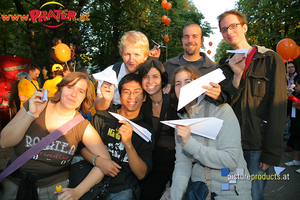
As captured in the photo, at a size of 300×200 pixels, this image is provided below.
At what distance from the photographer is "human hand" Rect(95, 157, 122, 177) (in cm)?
199

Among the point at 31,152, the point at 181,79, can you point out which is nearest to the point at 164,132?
the point at 181,79

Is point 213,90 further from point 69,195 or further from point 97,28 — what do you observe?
point 97,28

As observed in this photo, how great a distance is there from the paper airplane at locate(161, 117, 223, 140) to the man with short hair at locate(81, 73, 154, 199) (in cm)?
59

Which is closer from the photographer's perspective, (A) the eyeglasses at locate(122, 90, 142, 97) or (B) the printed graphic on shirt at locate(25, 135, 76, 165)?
(B) the printed graphic on shirt at locate(25, 135, 76, 165)

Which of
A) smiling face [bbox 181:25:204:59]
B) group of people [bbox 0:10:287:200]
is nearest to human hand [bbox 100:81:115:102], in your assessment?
group of people [bbox 0:10:287:200]

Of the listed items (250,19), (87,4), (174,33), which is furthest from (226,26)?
(250,19)

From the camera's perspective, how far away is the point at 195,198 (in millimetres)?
1522

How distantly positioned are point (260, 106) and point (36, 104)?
95.1 inches

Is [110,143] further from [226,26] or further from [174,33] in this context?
[174,33]

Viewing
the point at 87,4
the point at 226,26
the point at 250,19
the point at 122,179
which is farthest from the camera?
the point at 250,19

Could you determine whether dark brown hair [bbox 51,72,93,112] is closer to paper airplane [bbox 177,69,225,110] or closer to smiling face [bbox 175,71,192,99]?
smiling face [bbox 175,71,192,99]

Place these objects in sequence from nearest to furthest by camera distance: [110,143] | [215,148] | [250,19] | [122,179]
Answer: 1. [215,148]
2. [122,179]
3. [110,143]
4. [250,19]

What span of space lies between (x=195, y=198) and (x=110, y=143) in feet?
3.73

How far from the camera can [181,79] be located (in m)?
2.11
